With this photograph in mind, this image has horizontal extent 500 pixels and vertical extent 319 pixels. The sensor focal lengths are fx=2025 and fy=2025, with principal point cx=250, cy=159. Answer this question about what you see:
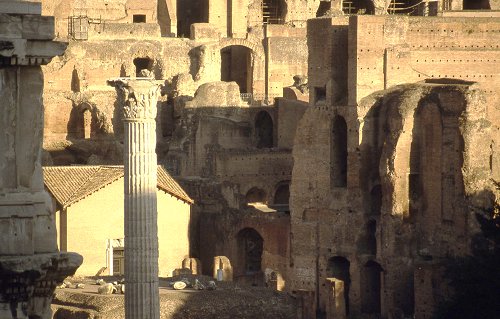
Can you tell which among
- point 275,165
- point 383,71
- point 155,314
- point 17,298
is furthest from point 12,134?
point 275,165

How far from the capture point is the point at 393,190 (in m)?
58.6

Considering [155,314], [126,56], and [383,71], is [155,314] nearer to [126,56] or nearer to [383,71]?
[383,71]

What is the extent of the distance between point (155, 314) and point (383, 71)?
26.0 metres

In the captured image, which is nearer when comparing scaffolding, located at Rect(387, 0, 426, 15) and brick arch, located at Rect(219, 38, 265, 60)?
scaffolding, located at Rect(387, 0, 426, 15)

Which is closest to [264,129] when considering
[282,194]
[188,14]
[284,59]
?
[282,194]

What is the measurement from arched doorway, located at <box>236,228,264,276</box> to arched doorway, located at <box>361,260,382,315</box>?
4.79 m

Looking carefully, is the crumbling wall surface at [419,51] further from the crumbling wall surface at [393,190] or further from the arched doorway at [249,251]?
the arched doorway at [249,251]

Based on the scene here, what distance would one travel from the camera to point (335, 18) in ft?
204

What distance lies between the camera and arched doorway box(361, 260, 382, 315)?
193 ft

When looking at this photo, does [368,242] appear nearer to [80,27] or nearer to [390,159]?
[390,159]

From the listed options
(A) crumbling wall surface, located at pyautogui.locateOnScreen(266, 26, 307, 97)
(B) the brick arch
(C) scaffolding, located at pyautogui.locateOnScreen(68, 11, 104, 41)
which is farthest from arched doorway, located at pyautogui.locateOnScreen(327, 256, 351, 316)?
(C) scaffolding, located at pyautogui.locateOnScreen(68, 11, 104, 41)

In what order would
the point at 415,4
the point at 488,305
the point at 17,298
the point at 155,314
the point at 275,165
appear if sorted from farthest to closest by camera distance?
the point at 415,4
the point at 275,165
the point at 488,305
the point at 155,314
the point at 17,298

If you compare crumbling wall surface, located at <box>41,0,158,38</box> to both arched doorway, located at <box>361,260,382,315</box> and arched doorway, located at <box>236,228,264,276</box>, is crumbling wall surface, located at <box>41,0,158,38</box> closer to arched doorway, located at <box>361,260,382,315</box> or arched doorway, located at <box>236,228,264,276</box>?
arched doorway, located at <box>236,228,264,276</box>

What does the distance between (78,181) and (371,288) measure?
359 inches
